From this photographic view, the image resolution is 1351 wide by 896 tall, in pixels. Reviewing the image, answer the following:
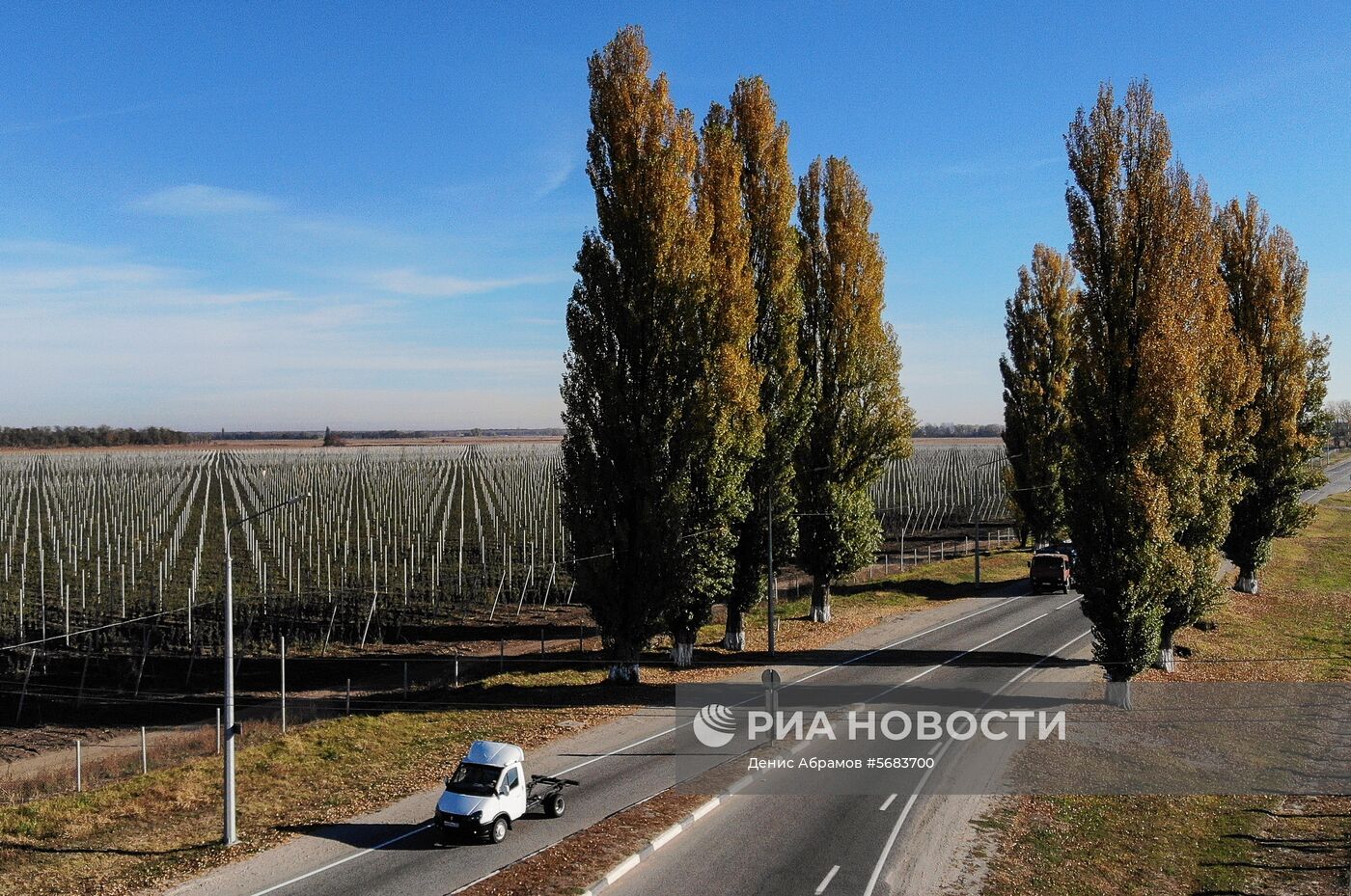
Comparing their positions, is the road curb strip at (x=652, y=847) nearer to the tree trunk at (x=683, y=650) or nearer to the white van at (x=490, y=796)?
the white van at (x=490, y=796)

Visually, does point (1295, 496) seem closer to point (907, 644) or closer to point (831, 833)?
point (907, 644)

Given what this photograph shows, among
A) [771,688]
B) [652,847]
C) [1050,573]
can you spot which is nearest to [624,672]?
[771,688]

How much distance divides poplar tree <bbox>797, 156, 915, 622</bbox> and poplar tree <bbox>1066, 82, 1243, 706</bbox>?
12277mm

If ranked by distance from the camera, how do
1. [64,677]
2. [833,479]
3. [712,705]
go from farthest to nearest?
[833,479] → [64,677] → [712,705]

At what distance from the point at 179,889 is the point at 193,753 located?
37.5 ft

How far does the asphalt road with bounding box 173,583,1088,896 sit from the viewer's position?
56.1 feet

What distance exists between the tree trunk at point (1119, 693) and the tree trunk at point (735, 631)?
14.4 metres

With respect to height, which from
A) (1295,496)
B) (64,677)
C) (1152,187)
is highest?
(1152,187)

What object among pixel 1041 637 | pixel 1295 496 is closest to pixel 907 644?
pixel 1041 637

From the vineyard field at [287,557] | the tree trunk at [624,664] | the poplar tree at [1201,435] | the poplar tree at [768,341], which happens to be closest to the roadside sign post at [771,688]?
the tree trunk at [624,664]

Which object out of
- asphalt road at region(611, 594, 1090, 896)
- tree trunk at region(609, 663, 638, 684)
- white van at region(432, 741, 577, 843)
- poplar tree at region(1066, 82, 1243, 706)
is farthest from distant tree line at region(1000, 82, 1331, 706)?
white van at region(432, 741, 577, 843)

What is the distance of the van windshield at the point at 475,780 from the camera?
62.7 feet

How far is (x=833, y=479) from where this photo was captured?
42219 mm

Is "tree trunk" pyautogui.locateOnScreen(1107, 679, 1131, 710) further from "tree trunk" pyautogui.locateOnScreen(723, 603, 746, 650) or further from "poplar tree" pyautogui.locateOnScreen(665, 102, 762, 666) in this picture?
"tree trunk" pyautogui.locateOnScreen(723, 603, 746, 650)
